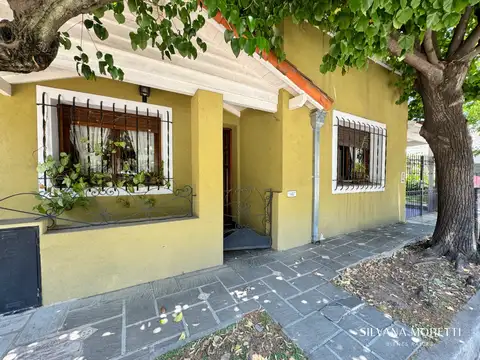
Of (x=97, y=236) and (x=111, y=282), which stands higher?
(x=97, y=236)

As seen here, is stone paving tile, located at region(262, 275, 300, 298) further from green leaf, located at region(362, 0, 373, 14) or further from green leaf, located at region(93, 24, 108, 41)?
green leaf, located at region(93, 24, 108, 41)

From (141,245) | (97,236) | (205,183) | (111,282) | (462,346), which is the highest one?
(205,183)

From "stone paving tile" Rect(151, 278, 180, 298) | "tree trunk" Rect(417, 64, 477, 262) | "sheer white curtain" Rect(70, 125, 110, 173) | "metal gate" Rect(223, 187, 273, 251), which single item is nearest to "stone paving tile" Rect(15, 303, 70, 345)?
"stone paving tile" Rect(151, 278, 180, 298)

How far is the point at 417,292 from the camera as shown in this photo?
2.51 m

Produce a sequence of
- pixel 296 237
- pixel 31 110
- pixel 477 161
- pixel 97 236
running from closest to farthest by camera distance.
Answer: pixel 97 236 → pixel 31 110 → pixel 296 237 → pixel 477 161

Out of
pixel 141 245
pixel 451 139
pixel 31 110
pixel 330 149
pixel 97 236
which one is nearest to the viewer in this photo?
pixel 97 236

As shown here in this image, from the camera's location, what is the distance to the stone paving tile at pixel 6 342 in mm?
1675

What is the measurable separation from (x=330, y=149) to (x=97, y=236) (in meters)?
4.37

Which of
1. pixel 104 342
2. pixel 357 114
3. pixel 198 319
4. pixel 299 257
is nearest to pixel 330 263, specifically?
pixel 299 257

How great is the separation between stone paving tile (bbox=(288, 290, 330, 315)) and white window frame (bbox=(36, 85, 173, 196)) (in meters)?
2.74

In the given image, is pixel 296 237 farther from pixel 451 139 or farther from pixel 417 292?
pixel 451 139

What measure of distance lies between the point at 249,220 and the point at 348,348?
2.96 m

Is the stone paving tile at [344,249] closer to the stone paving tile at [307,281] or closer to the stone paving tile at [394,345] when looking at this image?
the stone paving tile at [307,281]

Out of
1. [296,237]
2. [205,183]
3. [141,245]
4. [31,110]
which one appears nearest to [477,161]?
[296,237]
